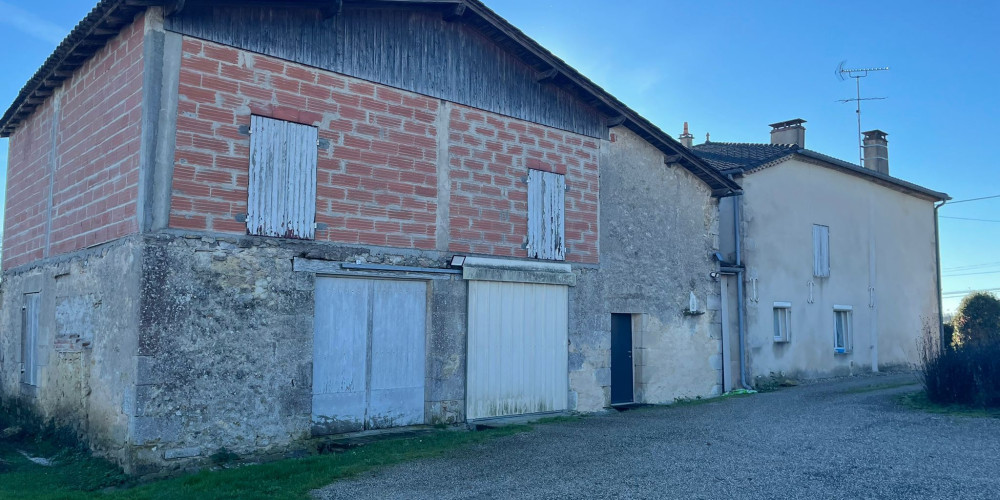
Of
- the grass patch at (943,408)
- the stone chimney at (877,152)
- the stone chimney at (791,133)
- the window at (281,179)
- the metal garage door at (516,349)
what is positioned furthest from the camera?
the stone chimney at (877,152)

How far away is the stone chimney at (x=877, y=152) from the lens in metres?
21.7

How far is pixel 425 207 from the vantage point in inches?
407

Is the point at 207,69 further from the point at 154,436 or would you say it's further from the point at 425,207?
the point at 154,436

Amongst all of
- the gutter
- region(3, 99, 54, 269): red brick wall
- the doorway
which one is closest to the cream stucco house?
the gutter

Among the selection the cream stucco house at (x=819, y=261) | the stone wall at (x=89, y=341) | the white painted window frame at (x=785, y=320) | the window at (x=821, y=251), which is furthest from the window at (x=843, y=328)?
the stone wall at (x=89, y=341)

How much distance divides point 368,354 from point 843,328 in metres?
13.5

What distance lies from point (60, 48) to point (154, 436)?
5401 millimetres

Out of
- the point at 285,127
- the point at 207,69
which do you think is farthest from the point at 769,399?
the point at 207,69

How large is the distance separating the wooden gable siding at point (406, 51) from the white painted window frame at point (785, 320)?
22.7ft

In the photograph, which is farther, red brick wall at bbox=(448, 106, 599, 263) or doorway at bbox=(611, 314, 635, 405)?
doorway at bbox=(611, 314, 635, 405)

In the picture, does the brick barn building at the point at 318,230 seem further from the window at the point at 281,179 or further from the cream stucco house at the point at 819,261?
the cream stucco house at the point at 819,261

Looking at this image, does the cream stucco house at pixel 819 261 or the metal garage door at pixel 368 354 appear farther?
the cream stucco house at pixel 819 261

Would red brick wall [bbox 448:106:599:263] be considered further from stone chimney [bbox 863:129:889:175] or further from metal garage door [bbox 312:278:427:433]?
stone chimney [bbox 863:129:889:175]

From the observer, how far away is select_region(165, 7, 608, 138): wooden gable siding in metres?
8.87
